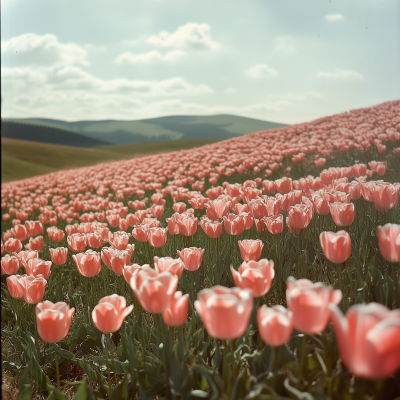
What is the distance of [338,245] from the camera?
1.53 m

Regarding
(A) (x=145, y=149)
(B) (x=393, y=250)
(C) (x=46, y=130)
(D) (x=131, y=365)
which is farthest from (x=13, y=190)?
Answer: (C) (x=46, y=130)

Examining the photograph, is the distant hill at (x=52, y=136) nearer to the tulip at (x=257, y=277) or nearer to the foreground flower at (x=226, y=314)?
the tulip at (x=257, y=277)

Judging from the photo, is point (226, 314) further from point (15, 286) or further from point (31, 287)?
point (15, 286)

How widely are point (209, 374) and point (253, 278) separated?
398 mm

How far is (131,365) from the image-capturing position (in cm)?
163

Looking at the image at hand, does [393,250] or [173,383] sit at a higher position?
[393,250]

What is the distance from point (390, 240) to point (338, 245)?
22 cm

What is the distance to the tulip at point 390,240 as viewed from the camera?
1.43 m

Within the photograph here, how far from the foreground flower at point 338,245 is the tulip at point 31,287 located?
1.62 meters

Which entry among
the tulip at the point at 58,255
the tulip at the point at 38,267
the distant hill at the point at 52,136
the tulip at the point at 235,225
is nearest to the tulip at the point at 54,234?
the tulip at the point at 58,255

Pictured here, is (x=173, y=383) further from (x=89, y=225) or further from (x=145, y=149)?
(x=145, y=149)

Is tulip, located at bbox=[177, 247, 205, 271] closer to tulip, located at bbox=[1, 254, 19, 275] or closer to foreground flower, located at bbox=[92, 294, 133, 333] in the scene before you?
foreground flower, located at bbox=[92, 294, 133, 333]

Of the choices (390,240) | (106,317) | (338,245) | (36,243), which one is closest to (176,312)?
(106,317)

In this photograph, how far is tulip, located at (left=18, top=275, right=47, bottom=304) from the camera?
75.9 inches
